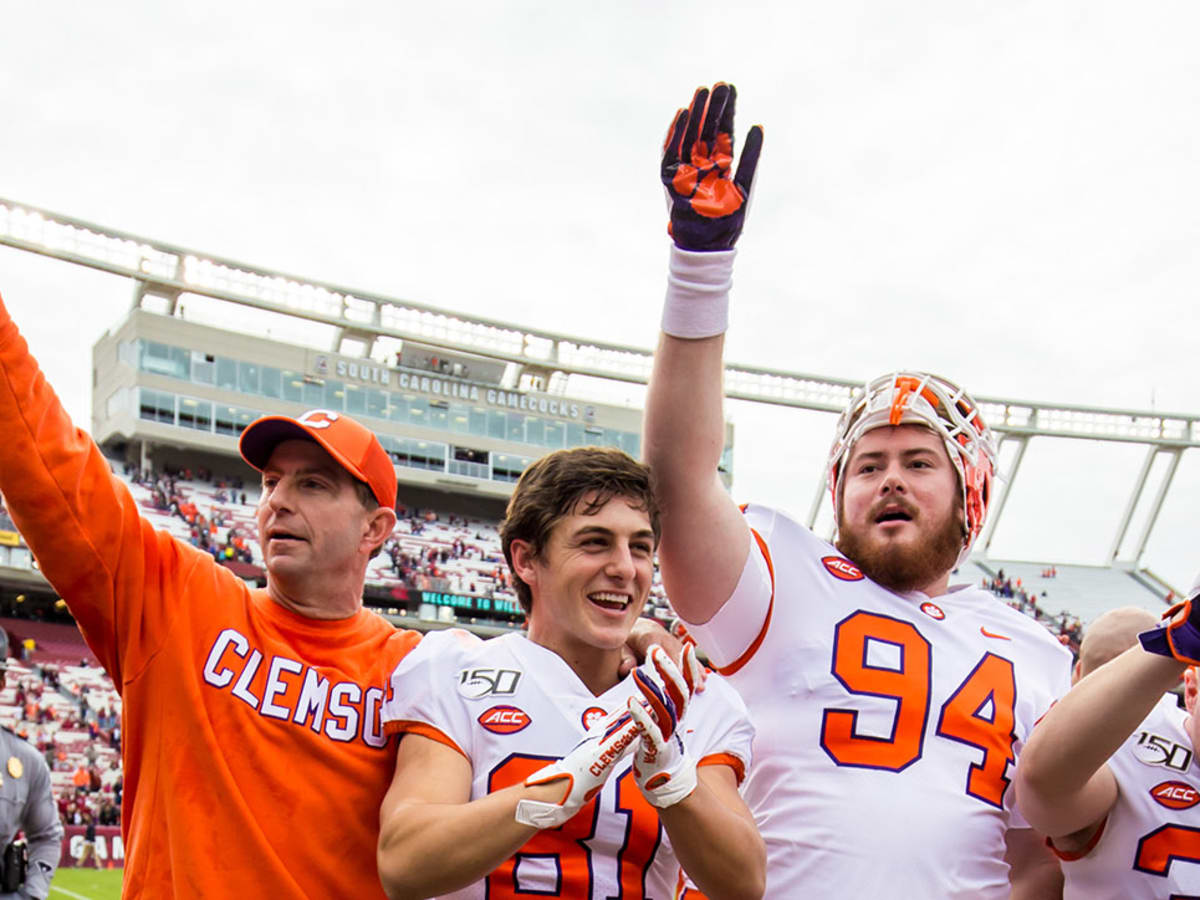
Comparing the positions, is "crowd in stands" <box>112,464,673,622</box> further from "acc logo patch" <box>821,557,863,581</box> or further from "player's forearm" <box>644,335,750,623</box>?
"player's forearm" <box>644,335,750,623</box>

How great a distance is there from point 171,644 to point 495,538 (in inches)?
1517

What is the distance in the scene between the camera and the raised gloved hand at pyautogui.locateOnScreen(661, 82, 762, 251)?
237 cm

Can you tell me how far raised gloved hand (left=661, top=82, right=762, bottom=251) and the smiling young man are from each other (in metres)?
0.58

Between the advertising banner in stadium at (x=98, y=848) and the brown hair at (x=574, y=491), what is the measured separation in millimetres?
17004

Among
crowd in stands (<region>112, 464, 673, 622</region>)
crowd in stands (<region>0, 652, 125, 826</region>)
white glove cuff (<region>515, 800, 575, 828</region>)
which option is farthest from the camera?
crowd in stands (<region>112, 464, 673, 622</region>)

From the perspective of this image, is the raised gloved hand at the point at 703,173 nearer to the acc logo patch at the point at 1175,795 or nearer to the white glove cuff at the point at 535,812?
the white glove cuff at the point at 535,812

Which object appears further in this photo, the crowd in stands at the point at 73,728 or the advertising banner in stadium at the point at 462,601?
the advertising banner in stadium at the point at 462,601

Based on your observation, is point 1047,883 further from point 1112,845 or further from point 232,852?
point 232,852

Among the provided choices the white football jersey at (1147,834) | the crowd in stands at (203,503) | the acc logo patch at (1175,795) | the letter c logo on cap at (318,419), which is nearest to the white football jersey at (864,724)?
the white football jersey at (1147,834)

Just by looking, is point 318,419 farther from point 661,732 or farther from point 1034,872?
point 1034,872

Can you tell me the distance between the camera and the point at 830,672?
2.71m

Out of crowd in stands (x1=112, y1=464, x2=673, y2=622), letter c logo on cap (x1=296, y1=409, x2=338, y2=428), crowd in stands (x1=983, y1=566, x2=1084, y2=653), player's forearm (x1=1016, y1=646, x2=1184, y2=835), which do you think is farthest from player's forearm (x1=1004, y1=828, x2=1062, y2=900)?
crowd in stands (x1=983, y1=566, x2=1084, y2=653)

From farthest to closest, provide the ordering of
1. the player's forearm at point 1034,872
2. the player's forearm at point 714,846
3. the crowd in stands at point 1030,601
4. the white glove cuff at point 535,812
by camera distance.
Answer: the crowd in stands at point 1030,601 < the player's forearm at point 1034,872 < the player's forearm at point 714,846 < the white glove cuff at point 535,812

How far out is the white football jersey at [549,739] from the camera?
235 cm
